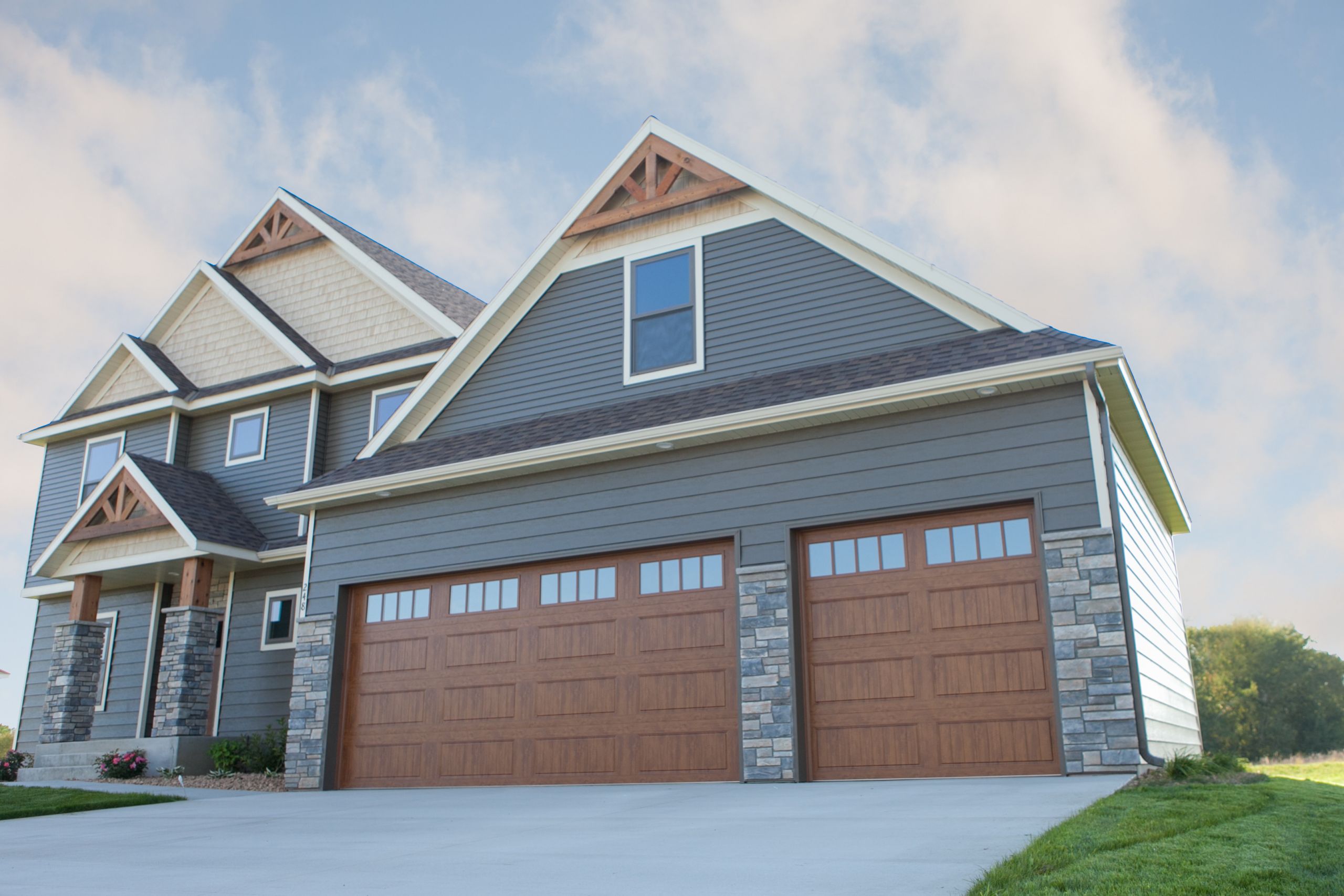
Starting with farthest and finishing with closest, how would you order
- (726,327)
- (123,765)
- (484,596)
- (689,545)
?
(123,765)
(726,327)
(484,596)
(689,545)

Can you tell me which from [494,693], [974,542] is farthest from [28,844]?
[974,542]

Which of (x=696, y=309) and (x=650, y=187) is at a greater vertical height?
(x=650, y=187)

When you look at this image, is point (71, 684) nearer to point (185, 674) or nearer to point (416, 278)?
point (185, 674)

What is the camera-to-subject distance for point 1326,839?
17.5 ft

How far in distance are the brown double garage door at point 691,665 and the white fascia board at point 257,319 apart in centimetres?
680

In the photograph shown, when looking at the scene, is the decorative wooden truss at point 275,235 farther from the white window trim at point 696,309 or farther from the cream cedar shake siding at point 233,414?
the white window trim at point 696,309

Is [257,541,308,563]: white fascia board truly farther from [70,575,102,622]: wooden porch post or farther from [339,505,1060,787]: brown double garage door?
[339,505,1060,787]: brown double garage door

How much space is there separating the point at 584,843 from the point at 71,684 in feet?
47.2

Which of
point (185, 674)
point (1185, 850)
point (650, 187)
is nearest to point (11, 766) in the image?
point (185, 674)

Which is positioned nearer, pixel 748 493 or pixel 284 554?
pixel 748 493

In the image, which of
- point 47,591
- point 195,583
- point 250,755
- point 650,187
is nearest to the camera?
point 650,187

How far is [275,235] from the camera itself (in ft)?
66.7

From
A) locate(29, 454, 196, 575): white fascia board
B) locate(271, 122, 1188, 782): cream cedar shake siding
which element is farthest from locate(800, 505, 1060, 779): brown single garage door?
locate(29, 454, 196, 575): white fascia board

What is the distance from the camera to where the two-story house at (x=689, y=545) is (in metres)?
9.59
